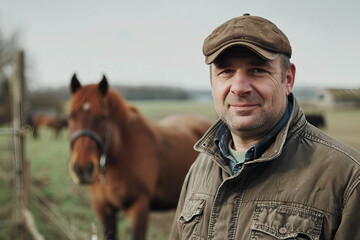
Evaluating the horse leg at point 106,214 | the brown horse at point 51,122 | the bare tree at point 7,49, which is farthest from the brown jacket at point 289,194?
the brown horse at point 51,122

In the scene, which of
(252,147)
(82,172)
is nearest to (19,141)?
(82,172)

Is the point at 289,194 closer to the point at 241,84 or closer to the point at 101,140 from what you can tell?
the point at 241,84

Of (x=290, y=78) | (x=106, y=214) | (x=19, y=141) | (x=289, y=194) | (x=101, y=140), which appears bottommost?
(x=106, y=214)

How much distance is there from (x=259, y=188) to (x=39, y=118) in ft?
77.3

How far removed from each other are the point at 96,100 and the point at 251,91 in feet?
9.35

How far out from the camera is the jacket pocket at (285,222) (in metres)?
1.26

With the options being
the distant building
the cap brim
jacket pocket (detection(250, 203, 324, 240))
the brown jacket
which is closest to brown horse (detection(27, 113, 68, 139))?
the distant building

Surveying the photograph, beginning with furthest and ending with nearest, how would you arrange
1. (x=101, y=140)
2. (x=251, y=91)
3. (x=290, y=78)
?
(x=101, y=140), (x=290, y=78), (x=251, y=91)

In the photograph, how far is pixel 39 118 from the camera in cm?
2317

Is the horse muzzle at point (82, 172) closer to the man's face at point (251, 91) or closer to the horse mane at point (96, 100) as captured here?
the horse mane at point (96, 100)

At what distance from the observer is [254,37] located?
1.38 metres

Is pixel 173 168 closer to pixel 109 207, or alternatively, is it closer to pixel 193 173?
pixel 109 207

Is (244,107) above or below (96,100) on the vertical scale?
above

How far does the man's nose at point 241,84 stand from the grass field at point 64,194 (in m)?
1.02
